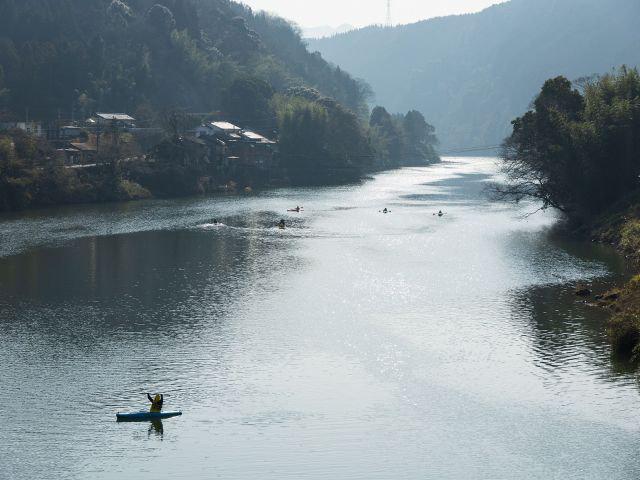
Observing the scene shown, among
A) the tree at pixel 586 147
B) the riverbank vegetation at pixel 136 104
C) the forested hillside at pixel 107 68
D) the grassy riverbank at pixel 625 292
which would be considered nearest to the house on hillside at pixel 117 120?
the riverbank vegetation at pixel 136 104

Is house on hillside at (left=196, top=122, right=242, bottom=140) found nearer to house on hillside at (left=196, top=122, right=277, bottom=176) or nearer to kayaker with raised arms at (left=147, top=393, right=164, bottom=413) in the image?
house on hillside at (left=196, top=122, right=277, bottom=176)

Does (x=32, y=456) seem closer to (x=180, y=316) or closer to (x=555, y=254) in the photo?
(x=180, y=316)

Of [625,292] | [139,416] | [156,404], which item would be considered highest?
[625,292]

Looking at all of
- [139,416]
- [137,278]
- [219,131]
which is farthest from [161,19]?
[139,416]

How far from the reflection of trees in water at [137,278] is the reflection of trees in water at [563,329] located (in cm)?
1808

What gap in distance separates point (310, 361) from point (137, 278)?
22.7m

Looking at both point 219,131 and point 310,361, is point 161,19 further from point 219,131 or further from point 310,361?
point 310,361

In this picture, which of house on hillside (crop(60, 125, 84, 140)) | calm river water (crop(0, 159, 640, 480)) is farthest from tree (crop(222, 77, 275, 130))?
calm river water (crop(0, 159, 640, 480))

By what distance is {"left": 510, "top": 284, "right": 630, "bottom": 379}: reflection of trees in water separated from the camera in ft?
136

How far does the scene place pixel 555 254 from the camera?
69.9 metres

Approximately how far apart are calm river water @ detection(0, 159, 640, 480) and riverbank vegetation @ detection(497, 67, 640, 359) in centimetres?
456

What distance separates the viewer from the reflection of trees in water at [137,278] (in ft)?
166

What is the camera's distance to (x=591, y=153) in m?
76.6

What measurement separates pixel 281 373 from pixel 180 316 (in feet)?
38.3
